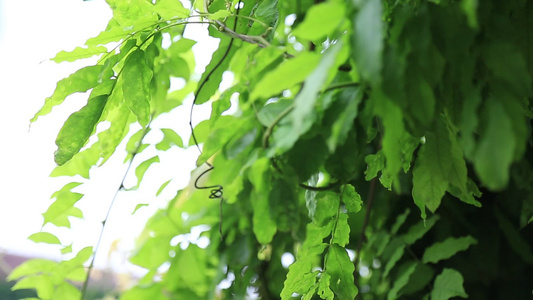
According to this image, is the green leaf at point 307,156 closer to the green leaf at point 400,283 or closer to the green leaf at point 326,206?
the green leaf at point 326,206

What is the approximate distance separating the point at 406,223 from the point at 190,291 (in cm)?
56

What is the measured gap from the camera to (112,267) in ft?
6.47

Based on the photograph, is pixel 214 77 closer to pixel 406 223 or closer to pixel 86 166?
pixel 86 166

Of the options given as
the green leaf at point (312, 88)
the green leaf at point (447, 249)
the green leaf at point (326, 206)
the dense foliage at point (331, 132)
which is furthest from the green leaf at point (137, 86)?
the green leaf at point (447, 249)

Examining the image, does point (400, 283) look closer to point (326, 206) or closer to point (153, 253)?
point (326, 206)

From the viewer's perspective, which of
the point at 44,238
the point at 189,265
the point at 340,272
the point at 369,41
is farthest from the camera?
the point at 189,265

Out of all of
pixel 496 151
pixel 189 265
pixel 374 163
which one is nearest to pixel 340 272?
pixel 374 163

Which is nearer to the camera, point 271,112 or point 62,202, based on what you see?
point 271,112

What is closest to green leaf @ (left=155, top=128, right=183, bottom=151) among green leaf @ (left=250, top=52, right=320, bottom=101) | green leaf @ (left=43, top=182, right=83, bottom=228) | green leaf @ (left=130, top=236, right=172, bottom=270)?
green leaf @ (left=43, top=182, right=83, bottom=228)

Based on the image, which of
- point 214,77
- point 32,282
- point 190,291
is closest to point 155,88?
point 214,77

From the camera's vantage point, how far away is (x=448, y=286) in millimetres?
881

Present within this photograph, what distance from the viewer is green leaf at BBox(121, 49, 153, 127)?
2.18ft

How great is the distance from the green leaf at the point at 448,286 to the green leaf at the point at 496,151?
53 centimetres

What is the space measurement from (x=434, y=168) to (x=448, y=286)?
43cm
